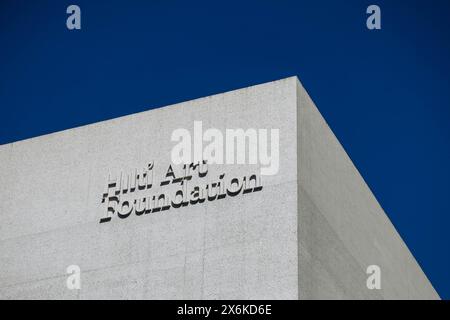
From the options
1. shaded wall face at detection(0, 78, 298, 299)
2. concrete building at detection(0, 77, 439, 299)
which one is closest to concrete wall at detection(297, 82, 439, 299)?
concrete building at detection(0, 77, 439, 299)

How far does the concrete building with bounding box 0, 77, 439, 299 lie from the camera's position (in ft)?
55.4

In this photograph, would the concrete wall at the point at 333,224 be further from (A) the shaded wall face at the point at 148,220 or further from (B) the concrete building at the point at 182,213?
(A) the shaded wall face at the point at 148,220

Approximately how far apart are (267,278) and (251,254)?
572 mm

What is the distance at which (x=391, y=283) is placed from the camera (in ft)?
73.5

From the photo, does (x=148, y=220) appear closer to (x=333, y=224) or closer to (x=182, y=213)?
(x=182, y=213)

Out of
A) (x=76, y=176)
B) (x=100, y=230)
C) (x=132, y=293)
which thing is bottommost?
(x=132, y=293)

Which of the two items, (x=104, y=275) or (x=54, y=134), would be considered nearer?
(x=104, y=275)

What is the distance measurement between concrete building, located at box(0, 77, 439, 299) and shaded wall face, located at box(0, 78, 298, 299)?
0.9 inches

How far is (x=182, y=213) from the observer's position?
17.8 meters

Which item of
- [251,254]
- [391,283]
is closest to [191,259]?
[251,254]

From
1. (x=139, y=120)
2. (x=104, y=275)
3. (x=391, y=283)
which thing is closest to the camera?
(x=104, y=275)

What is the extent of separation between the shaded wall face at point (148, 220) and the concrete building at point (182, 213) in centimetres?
2

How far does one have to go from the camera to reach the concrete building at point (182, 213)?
16.9 metres

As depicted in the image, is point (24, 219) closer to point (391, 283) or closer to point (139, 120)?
point (139, 120)
